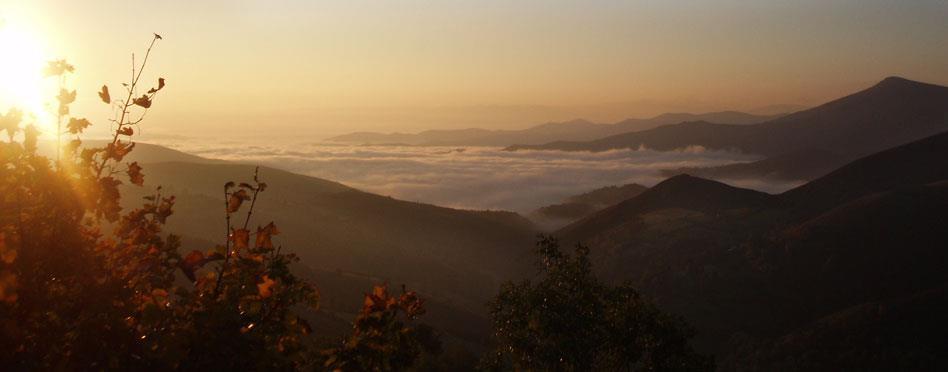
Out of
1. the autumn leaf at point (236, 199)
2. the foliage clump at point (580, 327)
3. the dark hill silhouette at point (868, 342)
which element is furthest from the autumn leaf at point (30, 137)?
the dark hill silhouette at point (868, 342)

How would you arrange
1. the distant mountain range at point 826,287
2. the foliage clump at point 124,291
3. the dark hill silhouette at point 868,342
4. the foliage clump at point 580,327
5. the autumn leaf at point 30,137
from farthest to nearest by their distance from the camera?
the distant mountain range at point 826,287 → the dark hill silhouette at point 868,342 → the foliage clump at point 580,327 → the autumn leaf at point 30,137 → the foliage clump at point 124,291

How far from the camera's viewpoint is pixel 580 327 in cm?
2634

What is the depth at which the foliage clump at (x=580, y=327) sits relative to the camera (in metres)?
24.6

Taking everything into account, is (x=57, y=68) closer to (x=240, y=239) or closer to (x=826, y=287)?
(x=240, y=239)

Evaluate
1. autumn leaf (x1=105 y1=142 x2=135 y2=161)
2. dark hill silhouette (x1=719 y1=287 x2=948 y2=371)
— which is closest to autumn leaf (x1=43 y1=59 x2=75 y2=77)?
autumn leaf (x1=105 y1=142 x2=135 y2=161)

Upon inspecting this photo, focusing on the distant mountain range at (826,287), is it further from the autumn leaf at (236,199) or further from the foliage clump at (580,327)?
the autumn leaf at (236,199)

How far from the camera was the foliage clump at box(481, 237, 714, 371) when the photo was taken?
24625mm

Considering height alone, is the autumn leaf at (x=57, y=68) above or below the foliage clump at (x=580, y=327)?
above

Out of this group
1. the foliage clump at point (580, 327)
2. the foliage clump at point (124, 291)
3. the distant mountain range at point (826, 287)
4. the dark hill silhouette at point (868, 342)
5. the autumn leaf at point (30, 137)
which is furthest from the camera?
the distant mountain range at point (826, 287)

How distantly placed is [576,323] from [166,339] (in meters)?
20.8

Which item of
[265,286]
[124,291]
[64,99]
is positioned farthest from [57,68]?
[265,286]

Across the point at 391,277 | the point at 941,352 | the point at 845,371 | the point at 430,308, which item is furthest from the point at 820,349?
the point at 391,277

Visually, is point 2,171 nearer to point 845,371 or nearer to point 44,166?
point 44,166

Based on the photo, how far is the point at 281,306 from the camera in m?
8.40
